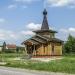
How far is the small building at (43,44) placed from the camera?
5516 centimetres

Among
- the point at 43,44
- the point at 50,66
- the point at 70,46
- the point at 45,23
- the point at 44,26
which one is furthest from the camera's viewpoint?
the point at 70,46

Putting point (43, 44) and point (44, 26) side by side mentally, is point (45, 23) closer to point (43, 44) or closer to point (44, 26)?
point (44, 26)

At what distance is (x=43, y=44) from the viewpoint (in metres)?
55.6

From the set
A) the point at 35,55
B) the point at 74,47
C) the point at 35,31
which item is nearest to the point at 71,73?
the point at 35,55

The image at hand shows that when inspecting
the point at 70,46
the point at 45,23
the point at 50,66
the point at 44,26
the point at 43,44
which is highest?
the point at 45,23

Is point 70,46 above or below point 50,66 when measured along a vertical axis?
above

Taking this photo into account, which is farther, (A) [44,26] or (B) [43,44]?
(A) [44,26]

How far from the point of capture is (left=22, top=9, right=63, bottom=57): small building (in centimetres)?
5516

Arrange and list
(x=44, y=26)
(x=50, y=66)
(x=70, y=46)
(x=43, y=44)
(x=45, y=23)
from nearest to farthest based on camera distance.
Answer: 1. (x=50, y=66)
2. (x=43, y=44)
3. (x=44, y=26)
4. (x=45, y=23)
5. (x=70, y=46)

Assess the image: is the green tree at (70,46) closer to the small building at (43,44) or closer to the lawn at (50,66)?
the small building at (43,44)

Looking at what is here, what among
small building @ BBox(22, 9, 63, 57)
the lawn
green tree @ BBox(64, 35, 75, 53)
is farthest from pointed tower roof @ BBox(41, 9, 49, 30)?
the lawn

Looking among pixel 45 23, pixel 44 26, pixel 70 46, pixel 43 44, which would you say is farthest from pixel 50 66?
pixel 70 46

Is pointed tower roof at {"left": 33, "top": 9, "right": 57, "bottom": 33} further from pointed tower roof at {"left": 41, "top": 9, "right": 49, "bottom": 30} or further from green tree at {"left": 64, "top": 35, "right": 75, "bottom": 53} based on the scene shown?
green tree at {"left": 64, "top": 35, "right": 75, "bottom": 53}

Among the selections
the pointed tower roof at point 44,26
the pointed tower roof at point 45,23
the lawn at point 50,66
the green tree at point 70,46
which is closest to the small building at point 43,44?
the pointed tower roof at point 44,26
